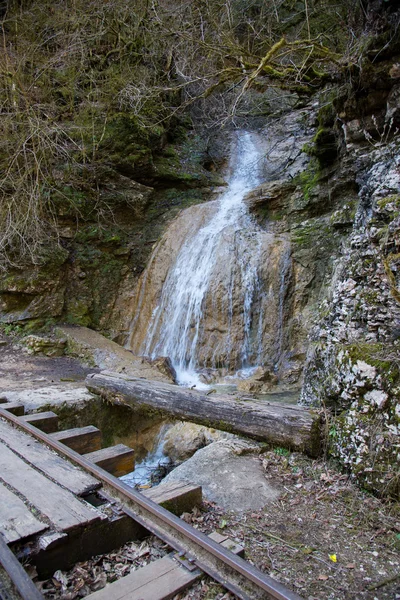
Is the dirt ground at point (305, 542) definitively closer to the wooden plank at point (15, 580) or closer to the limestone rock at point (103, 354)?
the wooden plank at point (15, 580)

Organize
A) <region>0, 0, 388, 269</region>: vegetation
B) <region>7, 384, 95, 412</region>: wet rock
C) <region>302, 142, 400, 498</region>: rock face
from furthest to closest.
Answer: <region>0, 0, 388, 269</region>: vegetation → <region>7, 384, 95, 412</region>: wet rock → <region>302, 142, 400, 498</region>: rock face

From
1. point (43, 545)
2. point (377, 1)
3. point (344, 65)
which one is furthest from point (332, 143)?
point (43, 545)

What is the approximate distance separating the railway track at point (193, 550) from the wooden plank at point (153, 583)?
6 cm

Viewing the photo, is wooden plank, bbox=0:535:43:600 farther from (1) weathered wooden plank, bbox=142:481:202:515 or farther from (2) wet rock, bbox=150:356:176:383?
(2) wet rock, bbox=150:356:176:383

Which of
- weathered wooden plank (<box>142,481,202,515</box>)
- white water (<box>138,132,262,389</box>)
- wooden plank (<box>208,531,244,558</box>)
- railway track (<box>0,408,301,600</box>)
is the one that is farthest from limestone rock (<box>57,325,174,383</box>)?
wooden plank (<box>208,531,244,558</box>)

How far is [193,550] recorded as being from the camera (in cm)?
211

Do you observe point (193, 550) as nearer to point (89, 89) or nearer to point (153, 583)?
point (153, 583)

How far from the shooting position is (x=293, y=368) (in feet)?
24.4

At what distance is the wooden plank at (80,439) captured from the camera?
3561 mm

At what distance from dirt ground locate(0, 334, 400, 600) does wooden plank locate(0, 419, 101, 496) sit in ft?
1.74

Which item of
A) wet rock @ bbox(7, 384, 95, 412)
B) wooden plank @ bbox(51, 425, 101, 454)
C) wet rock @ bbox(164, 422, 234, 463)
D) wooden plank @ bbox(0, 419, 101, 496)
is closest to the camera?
wooden plank @ bbox(0, 419, 101, 496)

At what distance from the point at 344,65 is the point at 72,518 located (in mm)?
6868

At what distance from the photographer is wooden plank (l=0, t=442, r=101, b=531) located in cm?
223

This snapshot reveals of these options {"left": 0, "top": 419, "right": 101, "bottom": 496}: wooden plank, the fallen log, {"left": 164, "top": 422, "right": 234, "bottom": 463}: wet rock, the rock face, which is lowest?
{"left": 164, "top": 422, "right": 234, "bottom": 463}: wet rock
